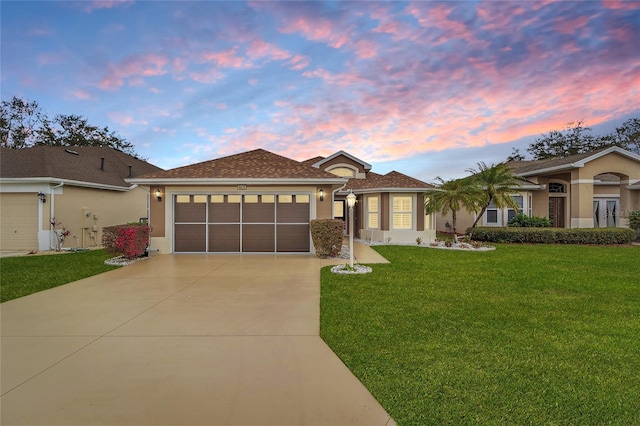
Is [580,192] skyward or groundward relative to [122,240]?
skyward

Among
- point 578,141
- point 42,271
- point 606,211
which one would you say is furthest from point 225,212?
point 578,141

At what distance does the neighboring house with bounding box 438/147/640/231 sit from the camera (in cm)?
1688

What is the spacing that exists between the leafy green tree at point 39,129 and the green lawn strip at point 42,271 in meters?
26.1

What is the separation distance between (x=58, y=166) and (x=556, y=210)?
27485 millimetres

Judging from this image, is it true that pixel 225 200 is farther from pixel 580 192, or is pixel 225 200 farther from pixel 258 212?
pixel 580 192

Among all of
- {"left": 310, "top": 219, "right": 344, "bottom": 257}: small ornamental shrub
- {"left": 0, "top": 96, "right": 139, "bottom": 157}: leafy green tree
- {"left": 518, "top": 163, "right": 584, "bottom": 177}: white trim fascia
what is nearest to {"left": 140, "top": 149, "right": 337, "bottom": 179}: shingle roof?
{"left": 310, "top": 219, "right": 344, "bottom": 257}: small ornamental shrub

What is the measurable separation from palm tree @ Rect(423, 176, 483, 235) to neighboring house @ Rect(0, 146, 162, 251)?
1597cm

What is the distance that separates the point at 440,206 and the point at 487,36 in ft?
21.9

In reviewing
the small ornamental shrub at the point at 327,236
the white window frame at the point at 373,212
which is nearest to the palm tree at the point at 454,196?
the white window frame at the point at 373,212

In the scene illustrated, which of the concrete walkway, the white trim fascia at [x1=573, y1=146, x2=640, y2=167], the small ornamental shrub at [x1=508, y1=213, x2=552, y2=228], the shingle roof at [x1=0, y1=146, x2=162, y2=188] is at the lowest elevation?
the concrete walkway

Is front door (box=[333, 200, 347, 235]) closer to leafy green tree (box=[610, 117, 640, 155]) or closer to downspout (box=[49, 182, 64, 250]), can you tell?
downspout (box=[49, 182, 64, 250])

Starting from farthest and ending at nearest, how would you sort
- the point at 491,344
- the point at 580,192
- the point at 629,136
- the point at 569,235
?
the point at 629,136, the point at 580,192, the point at 569,235, the point at 491,344

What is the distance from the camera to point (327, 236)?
10938mm

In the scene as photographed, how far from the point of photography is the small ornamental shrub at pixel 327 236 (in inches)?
431
